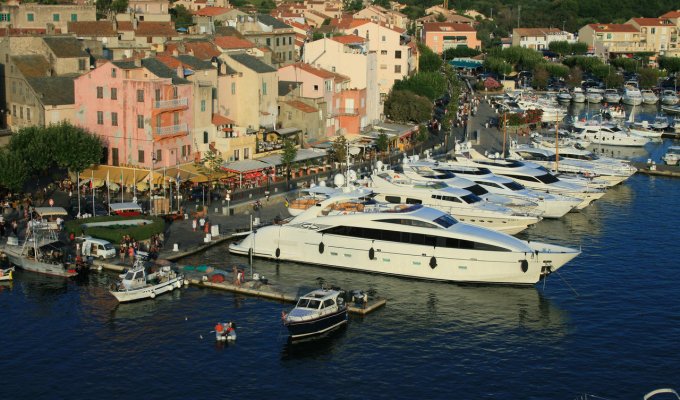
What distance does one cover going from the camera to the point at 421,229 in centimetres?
5691

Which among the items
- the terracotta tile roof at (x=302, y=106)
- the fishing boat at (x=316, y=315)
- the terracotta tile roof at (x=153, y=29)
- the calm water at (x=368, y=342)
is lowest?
the calm water at (x=368, y=342)

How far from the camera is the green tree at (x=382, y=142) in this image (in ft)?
310

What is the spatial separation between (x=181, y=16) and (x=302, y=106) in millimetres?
73059

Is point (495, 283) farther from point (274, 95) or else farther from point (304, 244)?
point (274, 95)

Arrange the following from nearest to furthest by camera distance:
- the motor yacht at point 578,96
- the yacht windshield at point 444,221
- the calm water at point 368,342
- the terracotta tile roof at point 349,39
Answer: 1. the calm water at point 368,342
2. the yacht windshield at point 444,221
3. the terracotta tile roof at point 349,39
4. the motor yacht at point 578,96

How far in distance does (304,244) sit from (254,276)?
4.91 m

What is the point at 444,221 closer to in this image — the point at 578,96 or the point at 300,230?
the point at 300,230

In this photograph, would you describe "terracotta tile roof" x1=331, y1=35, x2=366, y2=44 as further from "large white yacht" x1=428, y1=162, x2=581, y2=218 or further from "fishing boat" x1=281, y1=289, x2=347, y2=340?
"fishing boat" x1=281, y1=289, x2=347, y2=340

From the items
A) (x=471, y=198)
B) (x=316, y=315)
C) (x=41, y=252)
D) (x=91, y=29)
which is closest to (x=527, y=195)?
(x=471, y=198)

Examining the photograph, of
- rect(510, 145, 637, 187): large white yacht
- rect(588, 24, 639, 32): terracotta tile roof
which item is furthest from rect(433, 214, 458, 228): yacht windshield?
rect(588, 24, 639, 32): terracotta tile roof

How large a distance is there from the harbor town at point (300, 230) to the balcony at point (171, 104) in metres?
0.30

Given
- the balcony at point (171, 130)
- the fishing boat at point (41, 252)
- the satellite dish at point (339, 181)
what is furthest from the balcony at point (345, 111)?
the fishing boat at point (41, 252)

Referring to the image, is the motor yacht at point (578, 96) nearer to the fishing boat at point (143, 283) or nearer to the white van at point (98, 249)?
the white van at point (98, 249)

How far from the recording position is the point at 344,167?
8738 centimetres
